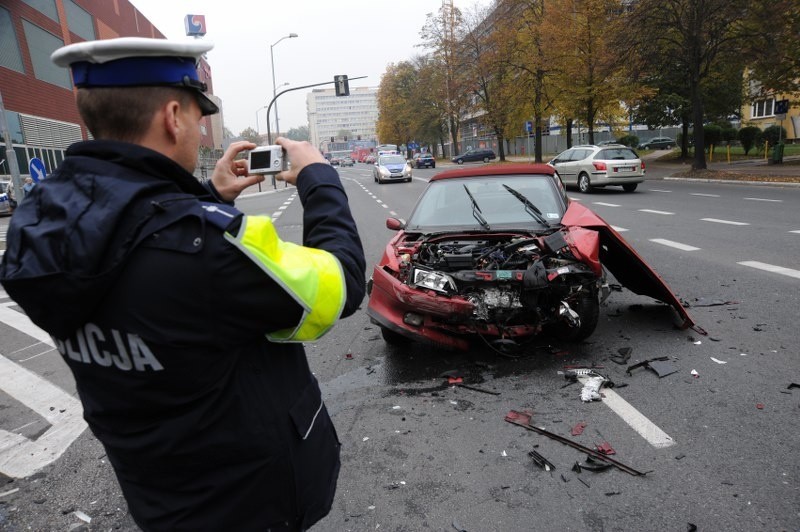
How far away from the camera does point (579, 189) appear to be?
71.2 feet

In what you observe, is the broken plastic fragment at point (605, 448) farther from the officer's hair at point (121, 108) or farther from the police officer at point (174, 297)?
the officer's hair at point (121, 108)

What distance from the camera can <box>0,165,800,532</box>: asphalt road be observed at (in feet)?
8.93

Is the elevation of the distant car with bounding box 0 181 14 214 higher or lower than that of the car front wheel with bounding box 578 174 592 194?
higher

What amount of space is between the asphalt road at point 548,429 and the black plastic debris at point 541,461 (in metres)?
0.04

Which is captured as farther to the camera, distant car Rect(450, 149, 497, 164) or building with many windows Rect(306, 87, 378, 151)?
building with many windows Rect(306, 87, 378, 151)

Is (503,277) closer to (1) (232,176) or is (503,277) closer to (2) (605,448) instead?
(2) (605,448)

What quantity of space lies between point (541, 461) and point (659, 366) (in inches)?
70.8

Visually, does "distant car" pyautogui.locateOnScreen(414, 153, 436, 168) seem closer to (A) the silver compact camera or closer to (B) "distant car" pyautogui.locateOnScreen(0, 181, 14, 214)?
(B) "distant car" pyautogui.locateOnScreen(0, 181, 14, 214)

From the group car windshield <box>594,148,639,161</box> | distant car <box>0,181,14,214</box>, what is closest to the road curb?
car windshield <box>594,148,639,161</box>

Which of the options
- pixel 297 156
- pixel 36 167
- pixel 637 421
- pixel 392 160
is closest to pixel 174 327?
pixel 297 156

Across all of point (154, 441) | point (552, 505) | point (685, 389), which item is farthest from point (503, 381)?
point (154, 441)

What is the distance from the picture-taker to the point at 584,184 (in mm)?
20812

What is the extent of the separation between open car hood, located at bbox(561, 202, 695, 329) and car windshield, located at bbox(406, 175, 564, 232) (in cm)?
32

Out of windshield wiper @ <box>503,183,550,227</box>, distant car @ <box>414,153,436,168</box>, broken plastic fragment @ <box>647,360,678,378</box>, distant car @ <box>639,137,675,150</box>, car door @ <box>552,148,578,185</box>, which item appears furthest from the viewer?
distant car @ <box>639,137,675,150</box>
